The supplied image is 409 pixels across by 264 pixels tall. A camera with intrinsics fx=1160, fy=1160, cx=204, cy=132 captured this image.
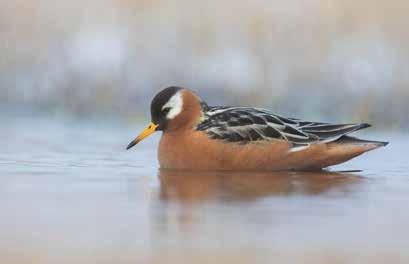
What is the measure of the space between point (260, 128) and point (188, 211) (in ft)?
10.4

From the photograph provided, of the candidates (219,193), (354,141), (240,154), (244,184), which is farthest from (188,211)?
(354,141)

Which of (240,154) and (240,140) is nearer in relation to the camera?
(240,154)

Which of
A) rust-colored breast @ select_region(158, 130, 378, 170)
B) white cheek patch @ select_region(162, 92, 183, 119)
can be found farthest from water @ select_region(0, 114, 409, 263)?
white cheek patch @ select_region(162, 92, 183, 119)

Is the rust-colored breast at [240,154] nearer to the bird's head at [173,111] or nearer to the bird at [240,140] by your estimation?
the bird at [240,140]

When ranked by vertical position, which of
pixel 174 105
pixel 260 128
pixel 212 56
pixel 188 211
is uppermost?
pixel 188 211

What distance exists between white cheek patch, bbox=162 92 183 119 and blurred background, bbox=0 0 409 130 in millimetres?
3456

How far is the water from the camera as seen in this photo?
633 cm

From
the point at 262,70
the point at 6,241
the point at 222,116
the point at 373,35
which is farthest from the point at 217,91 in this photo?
the point at 6,241

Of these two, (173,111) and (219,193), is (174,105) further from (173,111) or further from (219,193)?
(219,193)

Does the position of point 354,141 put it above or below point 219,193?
below

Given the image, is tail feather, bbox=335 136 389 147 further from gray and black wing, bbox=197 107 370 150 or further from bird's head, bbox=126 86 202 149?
bird's head, bbox=126 86 202 149

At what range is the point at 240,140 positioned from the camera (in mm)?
10516

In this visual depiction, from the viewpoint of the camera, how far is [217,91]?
14547 millimetres

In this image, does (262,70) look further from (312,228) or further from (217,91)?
(312,228)
